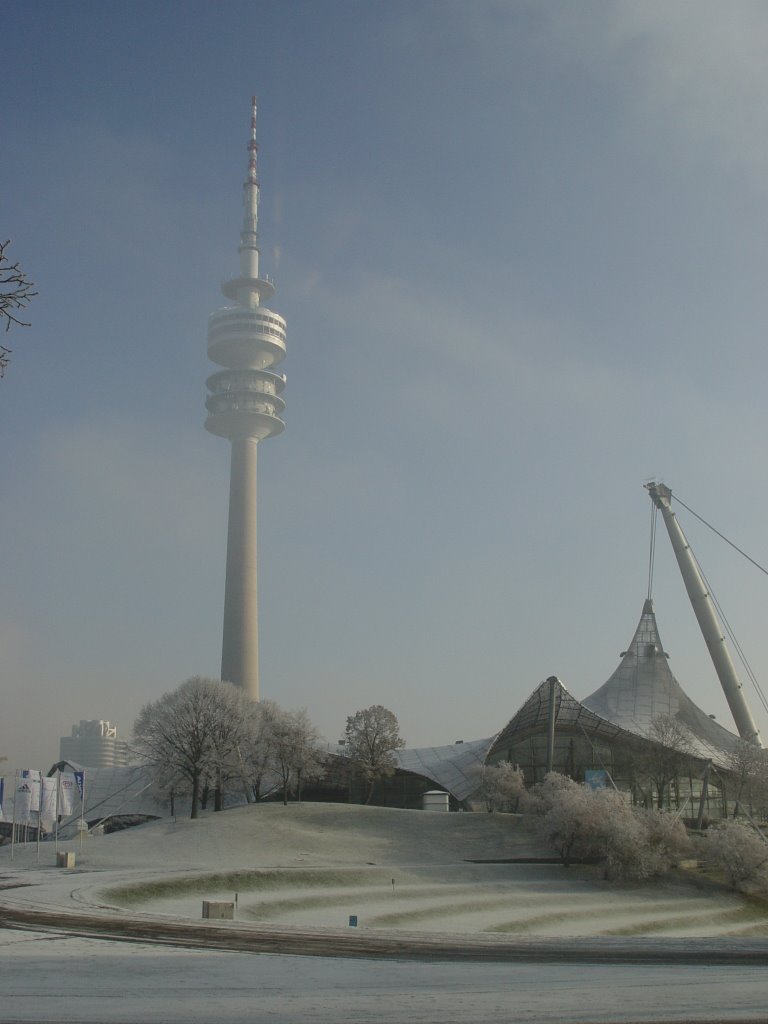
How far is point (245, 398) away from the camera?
176 meters

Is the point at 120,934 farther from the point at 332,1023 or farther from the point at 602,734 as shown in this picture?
the point at 602,734

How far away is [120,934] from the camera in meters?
25.2

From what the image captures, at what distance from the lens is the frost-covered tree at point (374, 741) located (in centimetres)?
9356

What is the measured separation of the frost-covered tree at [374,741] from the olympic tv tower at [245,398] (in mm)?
67437

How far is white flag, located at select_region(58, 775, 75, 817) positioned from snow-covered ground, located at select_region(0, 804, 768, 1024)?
336 cm

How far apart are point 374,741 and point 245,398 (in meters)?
97.1

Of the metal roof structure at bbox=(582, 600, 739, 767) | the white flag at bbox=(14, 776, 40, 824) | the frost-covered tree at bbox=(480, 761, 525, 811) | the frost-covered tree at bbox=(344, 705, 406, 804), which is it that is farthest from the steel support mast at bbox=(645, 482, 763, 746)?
the white flag at bbox=(14, 776, 40, 824)

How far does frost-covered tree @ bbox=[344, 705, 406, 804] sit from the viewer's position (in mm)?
93562

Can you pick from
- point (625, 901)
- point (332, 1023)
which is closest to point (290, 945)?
point (332, 1023)

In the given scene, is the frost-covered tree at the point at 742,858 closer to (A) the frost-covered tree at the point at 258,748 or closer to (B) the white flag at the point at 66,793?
(A) the frost-covered tree at the point at 258,748

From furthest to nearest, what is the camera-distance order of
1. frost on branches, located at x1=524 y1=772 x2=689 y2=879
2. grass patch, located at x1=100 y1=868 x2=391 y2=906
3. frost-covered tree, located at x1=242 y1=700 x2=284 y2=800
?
frost-covered tree, located at x1=242 y1=700 x2=284 y2=800
frost on branches, located at x1=524 y1=772 x2=689 y2=879
grass patch, located at x1=100 y1=868 x2=391 y2=906

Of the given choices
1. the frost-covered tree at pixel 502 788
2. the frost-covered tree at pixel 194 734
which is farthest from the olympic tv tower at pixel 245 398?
the frost-covered tree at pixel 502 788

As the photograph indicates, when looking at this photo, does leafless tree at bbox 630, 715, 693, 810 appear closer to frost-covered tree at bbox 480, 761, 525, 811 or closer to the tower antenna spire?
frost-covered tree at bbox 480, 761, 525, 811

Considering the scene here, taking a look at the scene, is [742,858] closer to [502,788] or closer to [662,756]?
[502,788]
